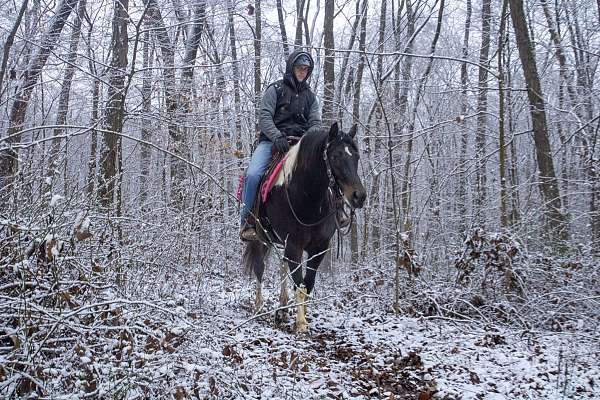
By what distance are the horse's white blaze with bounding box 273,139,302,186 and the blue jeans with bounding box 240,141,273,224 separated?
520 mm

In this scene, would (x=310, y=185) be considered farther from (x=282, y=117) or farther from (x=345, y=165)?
(x=282, y=117)

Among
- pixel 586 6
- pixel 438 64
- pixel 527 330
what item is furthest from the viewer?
pixel 438 64

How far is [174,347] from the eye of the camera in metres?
3.47

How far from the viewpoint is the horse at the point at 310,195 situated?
552 cm

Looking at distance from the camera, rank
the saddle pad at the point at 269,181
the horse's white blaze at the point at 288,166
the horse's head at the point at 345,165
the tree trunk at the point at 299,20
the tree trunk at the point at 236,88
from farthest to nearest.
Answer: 1. the tree trunk at the point at 299,20
2. the tree trunk at the point at 236,88
3. the saddle pad at the point at 269,181
4. the horse's white blaze at the point at 288,166
5. the horse's head at the point at 345,165

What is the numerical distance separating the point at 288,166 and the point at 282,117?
1.05m

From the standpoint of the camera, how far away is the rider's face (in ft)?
22.3

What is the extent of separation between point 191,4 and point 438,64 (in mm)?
12372

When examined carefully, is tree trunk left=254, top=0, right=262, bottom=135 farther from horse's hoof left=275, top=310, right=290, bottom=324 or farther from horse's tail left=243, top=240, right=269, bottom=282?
horse's hoof left=275, top=310, right=290, bottom=324

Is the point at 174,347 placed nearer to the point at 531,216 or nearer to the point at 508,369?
the point at 508,369

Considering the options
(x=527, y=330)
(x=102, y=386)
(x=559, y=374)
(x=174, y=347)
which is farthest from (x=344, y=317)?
(x=102, y=386)

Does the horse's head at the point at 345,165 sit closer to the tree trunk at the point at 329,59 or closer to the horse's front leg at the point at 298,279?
the horse's front leg at the point at 298,279

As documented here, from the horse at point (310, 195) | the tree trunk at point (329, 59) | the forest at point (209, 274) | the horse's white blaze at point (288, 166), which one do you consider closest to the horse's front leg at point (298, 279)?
the horse at point (310, 195)

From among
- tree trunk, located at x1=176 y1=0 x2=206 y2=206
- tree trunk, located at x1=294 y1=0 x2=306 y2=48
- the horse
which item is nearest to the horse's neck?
the horse
